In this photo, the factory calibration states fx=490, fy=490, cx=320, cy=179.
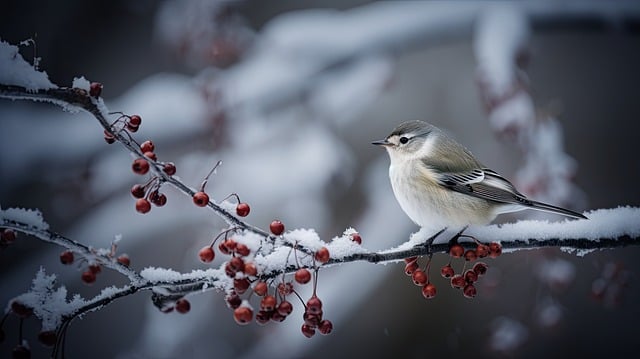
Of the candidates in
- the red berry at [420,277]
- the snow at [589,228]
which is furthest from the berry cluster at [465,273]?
the snow at [589,228]

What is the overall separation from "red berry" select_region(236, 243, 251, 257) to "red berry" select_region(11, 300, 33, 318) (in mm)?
645

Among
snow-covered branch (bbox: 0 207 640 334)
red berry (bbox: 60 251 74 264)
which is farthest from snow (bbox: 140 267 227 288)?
red berry (bbox: 60 251 74 264)

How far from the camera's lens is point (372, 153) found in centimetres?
534

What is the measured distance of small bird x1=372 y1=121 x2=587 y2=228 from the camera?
2293 millimetres

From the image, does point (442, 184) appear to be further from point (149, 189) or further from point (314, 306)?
point (149, 189)

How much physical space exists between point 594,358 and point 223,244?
4502mm

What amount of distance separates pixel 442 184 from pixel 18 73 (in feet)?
6.04

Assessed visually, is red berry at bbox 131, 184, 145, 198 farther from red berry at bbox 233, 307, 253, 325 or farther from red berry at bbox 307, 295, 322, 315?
red berry at bbox 307, 295, 322, 315

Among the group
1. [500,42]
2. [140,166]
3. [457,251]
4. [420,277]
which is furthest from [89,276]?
[500,42]

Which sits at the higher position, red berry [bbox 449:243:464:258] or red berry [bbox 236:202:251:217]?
red berry [bbox 236:202:251:217]

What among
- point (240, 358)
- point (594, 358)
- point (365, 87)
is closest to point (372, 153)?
point (365, 87)

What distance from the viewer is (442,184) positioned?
8.02ft

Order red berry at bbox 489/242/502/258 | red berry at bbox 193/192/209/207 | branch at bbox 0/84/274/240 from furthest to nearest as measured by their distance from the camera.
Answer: red berry at bbox 489/242/502/258, red berry at bbox 193/192/209/207, branch at bbox 0/84/274/240

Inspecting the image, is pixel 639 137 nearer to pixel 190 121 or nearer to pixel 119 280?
pixel 190 121
